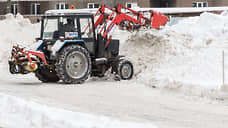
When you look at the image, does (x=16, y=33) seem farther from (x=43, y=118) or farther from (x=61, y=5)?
(x=43, y=118)

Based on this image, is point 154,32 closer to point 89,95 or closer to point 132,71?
point 132,71

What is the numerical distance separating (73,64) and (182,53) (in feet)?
13.1

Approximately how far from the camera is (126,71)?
Answer: 16938 millimetres

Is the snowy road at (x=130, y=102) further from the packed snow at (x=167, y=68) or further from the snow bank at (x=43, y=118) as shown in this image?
the snow bank at (x=43, y=118)

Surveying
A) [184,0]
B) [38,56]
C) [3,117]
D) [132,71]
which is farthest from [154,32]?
[184,0]

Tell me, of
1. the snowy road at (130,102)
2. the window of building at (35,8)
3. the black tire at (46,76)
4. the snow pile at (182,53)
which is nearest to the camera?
the snowy road at (130,102)

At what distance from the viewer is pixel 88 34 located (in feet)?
54.0

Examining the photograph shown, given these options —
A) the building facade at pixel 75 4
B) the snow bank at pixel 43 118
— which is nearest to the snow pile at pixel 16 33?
the building facade at pixel 75 4

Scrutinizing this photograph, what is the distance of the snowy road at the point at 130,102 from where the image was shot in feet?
33.1

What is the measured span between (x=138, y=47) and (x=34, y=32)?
36.8 ft

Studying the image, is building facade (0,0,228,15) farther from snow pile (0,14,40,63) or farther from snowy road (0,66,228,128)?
snowy road (0,66,228,128)

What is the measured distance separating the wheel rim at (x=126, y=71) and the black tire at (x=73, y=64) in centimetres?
145

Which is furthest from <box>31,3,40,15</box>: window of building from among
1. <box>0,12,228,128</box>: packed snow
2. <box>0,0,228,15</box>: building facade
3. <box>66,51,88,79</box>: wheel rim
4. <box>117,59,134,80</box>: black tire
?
<box>66,51,88,79</box>: wheel rim

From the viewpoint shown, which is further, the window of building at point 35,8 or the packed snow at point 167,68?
the window of building at point 35,8
